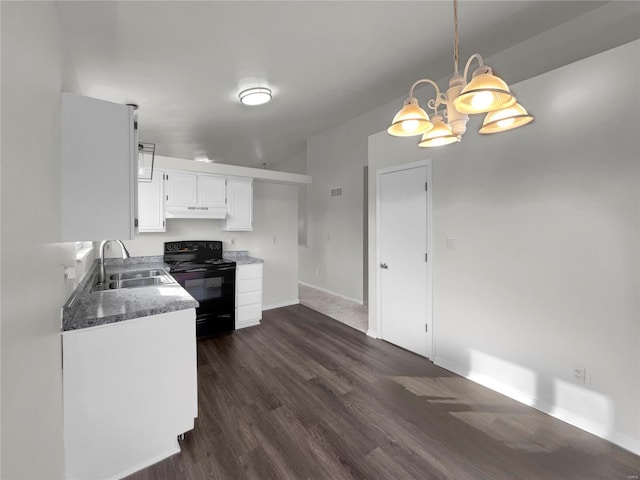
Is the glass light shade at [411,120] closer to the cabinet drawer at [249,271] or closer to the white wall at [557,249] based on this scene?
the white wall at [557,249]

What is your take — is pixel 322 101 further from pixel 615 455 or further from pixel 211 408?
pixel 615 455

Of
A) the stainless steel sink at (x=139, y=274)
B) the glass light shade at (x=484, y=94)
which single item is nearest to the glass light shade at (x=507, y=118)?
the glass light shade at (x=484, y=94)

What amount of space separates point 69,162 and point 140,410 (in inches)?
59.1

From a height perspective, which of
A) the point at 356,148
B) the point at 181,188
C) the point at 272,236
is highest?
→ the point at 356,148

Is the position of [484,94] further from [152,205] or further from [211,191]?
[152,205]

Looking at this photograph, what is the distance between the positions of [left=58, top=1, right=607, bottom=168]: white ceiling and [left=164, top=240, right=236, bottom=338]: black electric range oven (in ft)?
6.65

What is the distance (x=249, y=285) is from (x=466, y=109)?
348cm

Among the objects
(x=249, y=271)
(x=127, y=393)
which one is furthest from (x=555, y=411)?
(x=249, y=271)

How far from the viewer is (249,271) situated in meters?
4.09

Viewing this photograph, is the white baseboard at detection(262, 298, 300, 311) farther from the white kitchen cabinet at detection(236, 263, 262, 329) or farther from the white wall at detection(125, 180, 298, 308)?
the white kitchen cabinet at detection(236, 263, 262, 329)

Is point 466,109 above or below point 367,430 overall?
above

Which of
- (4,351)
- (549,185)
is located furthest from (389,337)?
(4,351)

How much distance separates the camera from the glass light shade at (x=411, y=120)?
1.50 meters

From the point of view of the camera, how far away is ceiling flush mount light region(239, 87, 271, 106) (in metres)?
3.34
